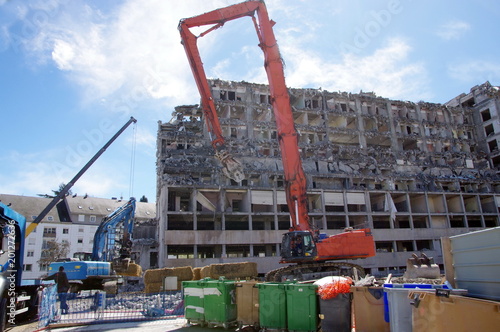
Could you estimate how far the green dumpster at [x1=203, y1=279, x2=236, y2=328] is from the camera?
11.0 meters

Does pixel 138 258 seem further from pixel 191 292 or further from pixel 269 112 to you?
pixel 191 292

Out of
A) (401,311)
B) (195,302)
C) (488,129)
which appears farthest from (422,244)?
(401,311)

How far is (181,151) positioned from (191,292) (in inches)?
1347

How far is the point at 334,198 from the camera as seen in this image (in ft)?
149

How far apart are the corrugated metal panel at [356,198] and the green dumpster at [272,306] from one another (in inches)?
1475

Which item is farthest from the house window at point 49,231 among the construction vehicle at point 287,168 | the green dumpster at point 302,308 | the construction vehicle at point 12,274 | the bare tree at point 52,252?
the green dumpster at point 302,308

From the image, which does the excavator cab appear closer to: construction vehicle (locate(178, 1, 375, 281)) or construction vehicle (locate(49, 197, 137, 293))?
construction vehicle (locate(178, 1, 375, 281))

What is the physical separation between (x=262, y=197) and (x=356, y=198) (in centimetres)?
1250

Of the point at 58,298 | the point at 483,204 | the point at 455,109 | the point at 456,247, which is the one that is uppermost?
the point at 455,109

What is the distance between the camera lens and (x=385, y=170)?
2051 inches

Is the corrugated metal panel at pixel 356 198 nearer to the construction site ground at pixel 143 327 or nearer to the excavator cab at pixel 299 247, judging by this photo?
the excavator cab at pixel 299 247

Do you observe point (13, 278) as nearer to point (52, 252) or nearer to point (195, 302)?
point (195, 302)

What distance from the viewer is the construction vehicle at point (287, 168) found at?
61.8 ft

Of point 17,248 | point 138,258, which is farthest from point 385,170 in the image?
point 17,248
